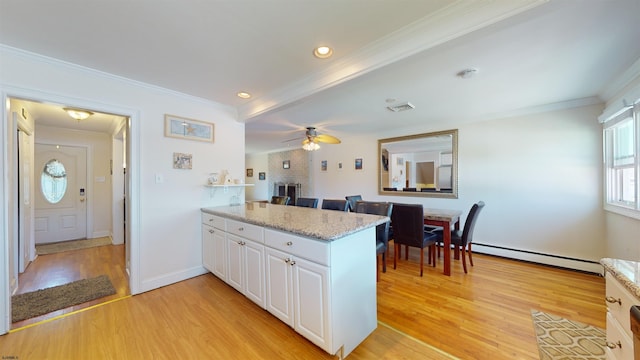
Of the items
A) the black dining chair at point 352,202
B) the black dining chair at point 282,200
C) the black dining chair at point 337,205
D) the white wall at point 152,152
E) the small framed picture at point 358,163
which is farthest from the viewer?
the small framed picture at point 358,163

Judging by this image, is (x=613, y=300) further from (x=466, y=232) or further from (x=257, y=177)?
(x=257, y=177)

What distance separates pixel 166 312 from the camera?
214 cm

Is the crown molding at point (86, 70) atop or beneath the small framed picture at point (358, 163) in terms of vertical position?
atop

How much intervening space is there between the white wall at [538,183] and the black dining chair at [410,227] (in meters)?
1.36

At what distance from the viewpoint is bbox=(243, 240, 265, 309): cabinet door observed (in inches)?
78.4

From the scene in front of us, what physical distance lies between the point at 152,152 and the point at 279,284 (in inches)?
83.3

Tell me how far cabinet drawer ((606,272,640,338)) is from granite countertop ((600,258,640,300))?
0.04 metres

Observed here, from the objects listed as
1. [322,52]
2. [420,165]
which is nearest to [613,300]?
[322,52]

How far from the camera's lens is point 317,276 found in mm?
1535

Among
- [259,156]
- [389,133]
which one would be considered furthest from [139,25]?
[259,156]

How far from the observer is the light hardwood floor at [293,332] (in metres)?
1.65

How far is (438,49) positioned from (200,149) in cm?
281

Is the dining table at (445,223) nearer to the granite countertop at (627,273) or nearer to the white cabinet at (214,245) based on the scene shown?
the granite countertop at (627,273)

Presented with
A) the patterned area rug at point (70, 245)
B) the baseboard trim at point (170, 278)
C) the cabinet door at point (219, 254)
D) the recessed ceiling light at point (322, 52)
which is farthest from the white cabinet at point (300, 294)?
the patterned area rug at point (70, 245)
